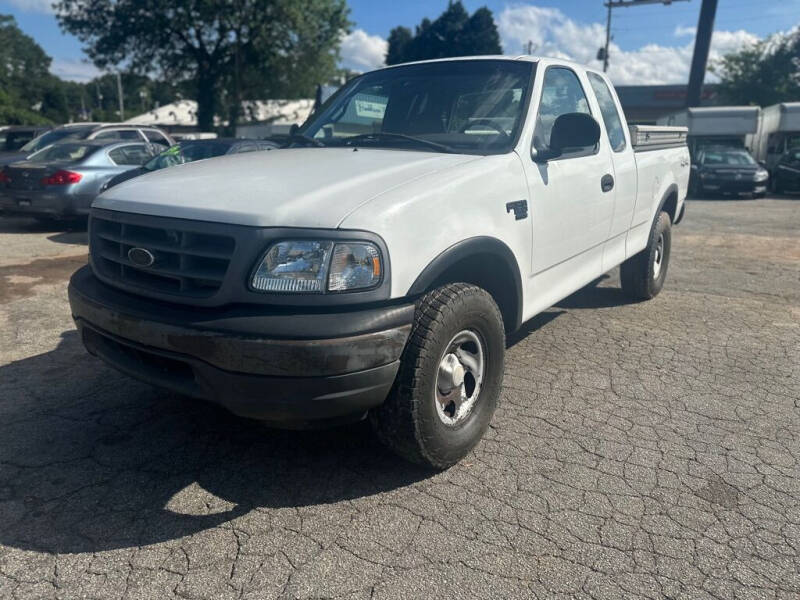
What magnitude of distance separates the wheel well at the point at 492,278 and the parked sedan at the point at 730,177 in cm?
Answer: 1627

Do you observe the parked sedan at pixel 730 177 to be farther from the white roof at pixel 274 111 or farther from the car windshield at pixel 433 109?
the white roof at pixel 274 111

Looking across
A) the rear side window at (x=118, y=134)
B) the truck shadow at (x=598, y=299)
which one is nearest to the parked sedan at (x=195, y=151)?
the rear side window at (x=118, y=134)

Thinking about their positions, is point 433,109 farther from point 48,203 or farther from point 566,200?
point 48,203

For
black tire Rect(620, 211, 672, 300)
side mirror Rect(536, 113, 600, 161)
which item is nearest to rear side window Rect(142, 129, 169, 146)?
black tire Rect(620, 211, 672, 300)

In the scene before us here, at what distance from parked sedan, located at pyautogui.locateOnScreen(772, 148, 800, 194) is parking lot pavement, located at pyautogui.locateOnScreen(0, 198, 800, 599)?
1643cm

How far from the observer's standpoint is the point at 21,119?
43.8 meters

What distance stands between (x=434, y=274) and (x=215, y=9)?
3119cm

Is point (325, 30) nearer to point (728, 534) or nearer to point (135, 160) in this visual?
point (135, 160)

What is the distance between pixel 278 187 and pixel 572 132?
1.71m

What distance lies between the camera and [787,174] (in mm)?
18531

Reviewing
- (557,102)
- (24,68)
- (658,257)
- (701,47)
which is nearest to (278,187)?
(557,102)

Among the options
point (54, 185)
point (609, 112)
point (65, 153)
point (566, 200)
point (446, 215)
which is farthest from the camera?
point (65, 153)

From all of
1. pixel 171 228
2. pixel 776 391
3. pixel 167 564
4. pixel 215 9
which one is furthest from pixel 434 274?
pixel 215 9

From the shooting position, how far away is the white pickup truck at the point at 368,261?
2.50 m
